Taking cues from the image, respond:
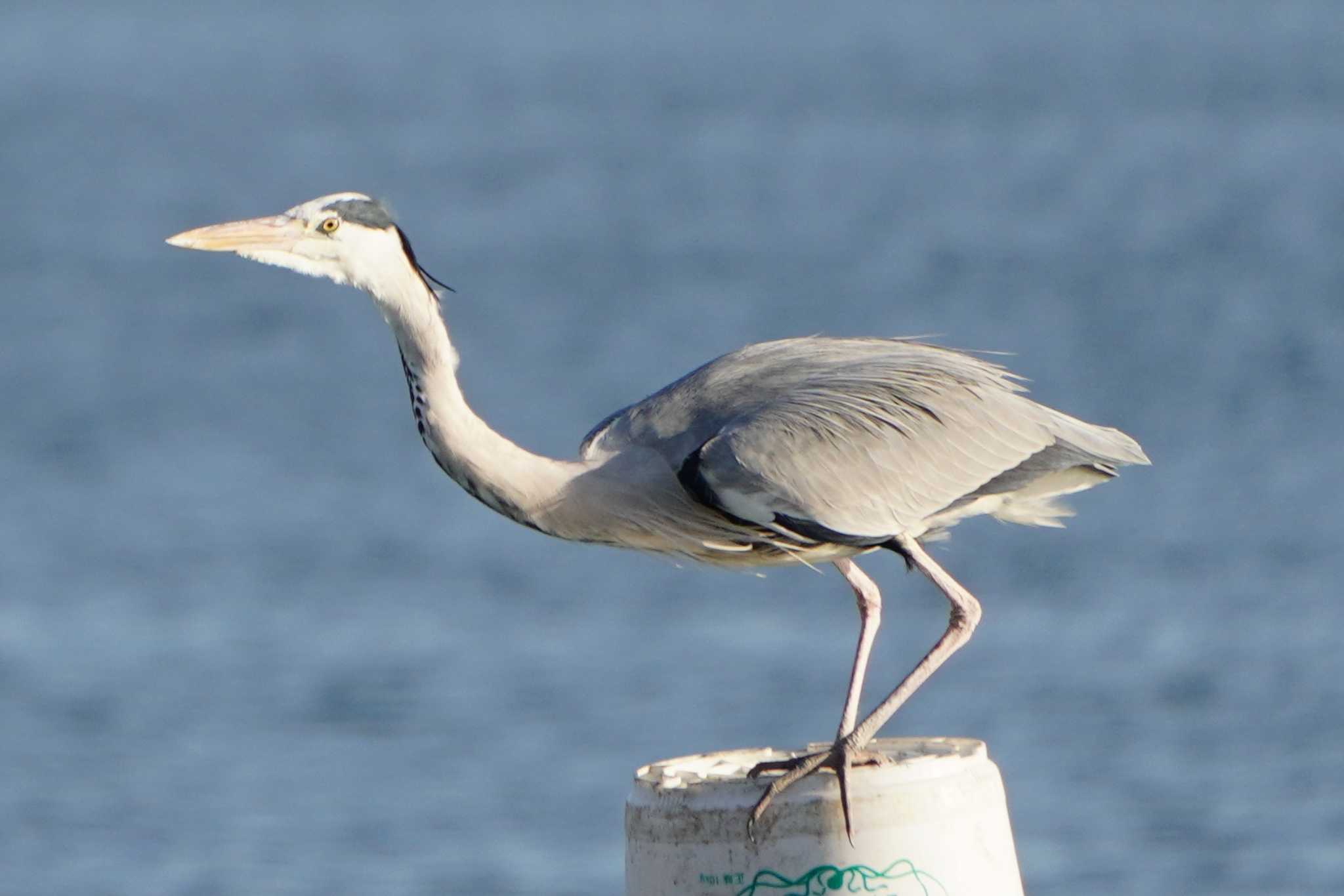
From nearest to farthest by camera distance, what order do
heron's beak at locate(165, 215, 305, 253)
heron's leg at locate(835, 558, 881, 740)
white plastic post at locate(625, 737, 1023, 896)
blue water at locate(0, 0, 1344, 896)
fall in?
white plastic post at locate(625, 737, 1023, 896) < heron's leg at locate(835, 558, 881, 740) < heron's beak at locate(165, 215, 305, 253) < blue water at locate(0, 0, 1344, 896)

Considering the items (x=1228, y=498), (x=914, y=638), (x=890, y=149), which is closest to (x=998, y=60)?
(x=890, y=149)

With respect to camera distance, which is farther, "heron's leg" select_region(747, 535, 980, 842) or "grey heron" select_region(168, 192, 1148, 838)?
"grey heron" select_region(168, 192, 1148, 838)

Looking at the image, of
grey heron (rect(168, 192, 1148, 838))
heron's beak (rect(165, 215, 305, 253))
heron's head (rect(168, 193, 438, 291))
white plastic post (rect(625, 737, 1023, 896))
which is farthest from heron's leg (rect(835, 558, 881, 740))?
heron's beak (rect(165, 215, 305, 253))

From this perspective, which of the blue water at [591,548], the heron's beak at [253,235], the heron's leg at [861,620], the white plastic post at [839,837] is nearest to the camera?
the white plastic post at [839,837]

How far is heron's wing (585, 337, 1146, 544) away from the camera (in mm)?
5535

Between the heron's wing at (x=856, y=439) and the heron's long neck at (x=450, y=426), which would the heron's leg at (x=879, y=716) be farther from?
the heron's long neck at (x=450, y=426)

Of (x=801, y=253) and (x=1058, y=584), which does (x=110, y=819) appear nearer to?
(x=1058, y=584)

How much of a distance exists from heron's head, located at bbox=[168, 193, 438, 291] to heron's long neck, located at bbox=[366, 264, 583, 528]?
0.04 meters

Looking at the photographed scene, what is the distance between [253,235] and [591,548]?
12.2 metres

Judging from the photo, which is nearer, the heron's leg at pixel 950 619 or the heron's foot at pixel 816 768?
the heron's foot at pixel 816 768

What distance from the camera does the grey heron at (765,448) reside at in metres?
5.51

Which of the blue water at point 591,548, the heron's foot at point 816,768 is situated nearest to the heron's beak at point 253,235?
the heron's foot at point 816,768

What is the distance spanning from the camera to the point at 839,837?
429 cm

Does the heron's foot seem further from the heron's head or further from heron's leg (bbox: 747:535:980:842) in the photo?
the heron's head
